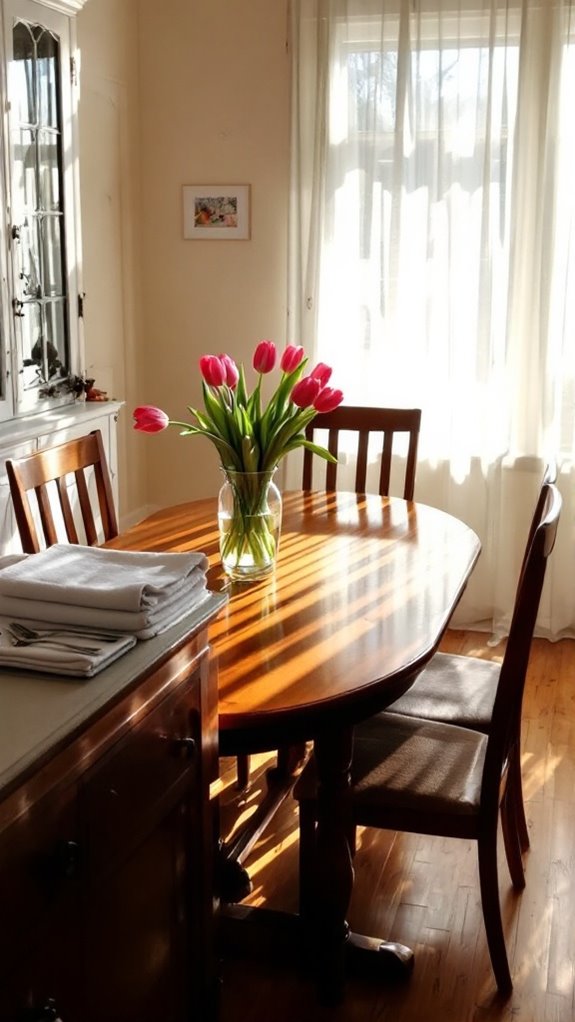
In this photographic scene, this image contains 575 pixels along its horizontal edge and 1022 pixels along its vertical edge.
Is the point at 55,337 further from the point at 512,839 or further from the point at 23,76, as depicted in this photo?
the point at 512,839

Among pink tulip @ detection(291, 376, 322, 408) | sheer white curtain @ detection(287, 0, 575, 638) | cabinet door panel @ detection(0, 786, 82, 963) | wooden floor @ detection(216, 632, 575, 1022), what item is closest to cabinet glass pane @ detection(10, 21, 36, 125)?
sheer white curtain @ detection(287, 0, 575, 638)

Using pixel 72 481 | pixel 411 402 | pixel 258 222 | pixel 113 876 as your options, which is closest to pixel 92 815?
pixel 113 876

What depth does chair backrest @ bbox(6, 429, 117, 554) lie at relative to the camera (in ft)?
8.41

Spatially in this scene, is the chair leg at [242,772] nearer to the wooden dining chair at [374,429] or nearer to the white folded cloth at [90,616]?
the wooden dining chair at [374,429]

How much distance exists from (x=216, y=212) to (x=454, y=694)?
2876 millimetres

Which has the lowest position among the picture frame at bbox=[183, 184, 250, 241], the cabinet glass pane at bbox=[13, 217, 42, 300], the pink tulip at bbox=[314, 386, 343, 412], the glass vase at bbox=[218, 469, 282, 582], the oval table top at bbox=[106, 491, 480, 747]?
the oval table top at bbox=[106, 491, 480, 747]

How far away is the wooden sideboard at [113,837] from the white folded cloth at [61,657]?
0.6 inches

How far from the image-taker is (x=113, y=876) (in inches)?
53.1

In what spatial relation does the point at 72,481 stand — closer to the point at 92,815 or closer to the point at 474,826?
the point at 474,826

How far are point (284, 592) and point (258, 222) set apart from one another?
2736 millimetres

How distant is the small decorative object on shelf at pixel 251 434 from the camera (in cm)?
238

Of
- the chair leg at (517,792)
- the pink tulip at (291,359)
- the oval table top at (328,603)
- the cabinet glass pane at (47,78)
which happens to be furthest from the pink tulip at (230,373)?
the cabinet glass pane at (47,78)

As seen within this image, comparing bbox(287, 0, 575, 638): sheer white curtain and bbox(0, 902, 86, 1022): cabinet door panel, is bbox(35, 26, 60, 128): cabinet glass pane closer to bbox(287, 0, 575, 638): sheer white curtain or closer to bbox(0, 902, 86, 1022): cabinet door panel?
bbox(287, 0, 575, 638): sheer white curtain

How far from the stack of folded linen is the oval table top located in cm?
27
